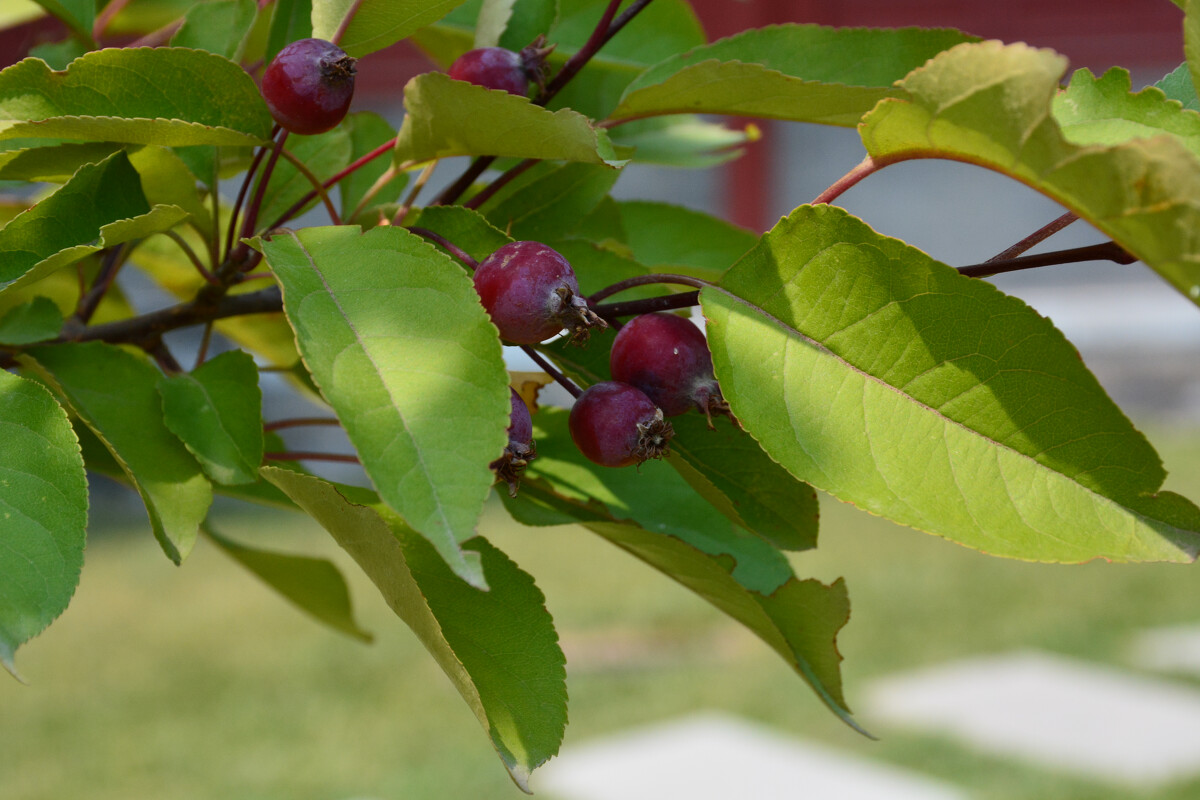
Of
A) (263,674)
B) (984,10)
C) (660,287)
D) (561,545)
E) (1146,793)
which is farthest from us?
(984,10)

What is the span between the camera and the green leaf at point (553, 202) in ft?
1.62

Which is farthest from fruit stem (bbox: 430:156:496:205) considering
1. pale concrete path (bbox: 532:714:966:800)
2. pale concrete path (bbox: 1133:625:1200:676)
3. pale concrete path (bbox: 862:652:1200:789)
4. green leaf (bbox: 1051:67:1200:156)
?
pale concrete path (bbox: 1133:625:1200:676)

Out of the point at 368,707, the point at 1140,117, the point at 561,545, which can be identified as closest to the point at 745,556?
the point at 1140,117

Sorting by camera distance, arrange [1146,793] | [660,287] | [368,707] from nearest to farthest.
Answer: [660,287], [1146,793], [368,707]

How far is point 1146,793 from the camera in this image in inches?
113

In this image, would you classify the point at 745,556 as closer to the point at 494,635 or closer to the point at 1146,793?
the point at 494,635

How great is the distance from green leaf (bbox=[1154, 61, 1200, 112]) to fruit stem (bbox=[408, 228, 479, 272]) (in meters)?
0.23

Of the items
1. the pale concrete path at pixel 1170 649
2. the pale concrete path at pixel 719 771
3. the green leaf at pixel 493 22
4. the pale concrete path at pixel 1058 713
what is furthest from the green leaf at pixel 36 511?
the pale concrete path at pixel 1170 649

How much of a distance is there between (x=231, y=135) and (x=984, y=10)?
596 centimetres

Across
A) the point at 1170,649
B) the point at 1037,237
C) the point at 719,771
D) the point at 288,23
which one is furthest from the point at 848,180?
the point at 1170,649

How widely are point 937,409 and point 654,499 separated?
0.64ft

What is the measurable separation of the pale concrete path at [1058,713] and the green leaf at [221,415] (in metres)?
3.01

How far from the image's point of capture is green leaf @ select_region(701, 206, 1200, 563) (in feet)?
1.06

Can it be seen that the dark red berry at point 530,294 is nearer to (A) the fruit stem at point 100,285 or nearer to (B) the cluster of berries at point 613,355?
(B) the cluster of berries at point 613,355
